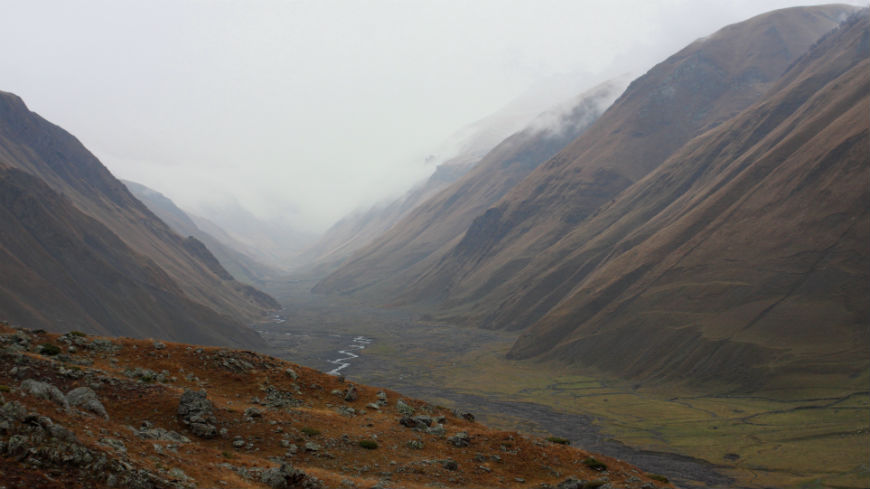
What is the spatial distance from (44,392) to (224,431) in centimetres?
978

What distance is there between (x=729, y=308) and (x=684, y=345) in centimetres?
1865

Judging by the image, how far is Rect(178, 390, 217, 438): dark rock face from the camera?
3109cm

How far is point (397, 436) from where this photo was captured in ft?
128

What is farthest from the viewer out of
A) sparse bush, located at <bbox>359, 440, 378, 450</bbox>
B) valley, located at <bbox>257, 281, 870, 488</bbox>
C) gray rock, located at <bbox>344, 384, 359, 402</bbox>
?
valley, located at <bbox>257, 281, 870, 488</bbox>

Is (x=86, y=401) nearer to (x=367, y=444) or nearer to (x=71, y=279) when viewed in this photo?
(x=367, y=444)

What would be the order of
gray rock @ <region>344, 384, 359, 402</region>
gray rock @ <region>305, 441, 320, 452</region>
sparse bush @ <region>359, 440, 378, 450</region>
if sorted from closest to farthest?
gray rock @ <region>305, 441, 320, 452</region> < sparse bush @ <region>359, 440, 378, 450</region> < gray rock @ <region>344, 384, 359, 402</region>

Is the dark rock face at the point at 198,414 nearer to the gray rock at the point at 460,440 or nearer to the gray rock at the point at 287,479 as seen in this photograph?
the gray rock at the point at 287,479

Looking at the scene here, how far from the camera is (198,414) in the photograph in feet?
104

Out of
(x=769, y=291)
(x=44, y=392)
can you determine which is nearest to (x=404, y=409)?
(x=44, y=392)

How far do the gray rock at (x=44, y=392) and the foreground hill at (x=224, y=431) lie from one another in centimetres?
7

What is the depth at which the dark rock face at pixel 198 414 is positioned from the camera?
31091 mm

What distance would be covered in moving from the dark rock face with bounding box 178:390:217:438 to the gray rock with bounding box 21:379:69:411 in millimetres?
6960

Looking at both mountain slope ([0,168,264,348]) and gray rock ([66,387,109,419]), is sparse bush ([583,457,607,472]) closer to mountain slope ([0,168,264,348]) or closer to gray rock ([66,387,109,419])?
gray rock ([66,387,109,419])

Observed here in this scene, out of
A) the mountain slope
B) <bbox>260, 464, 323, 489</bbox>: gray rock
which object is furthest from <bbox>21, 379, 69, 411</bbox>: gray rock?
the mountain slope
